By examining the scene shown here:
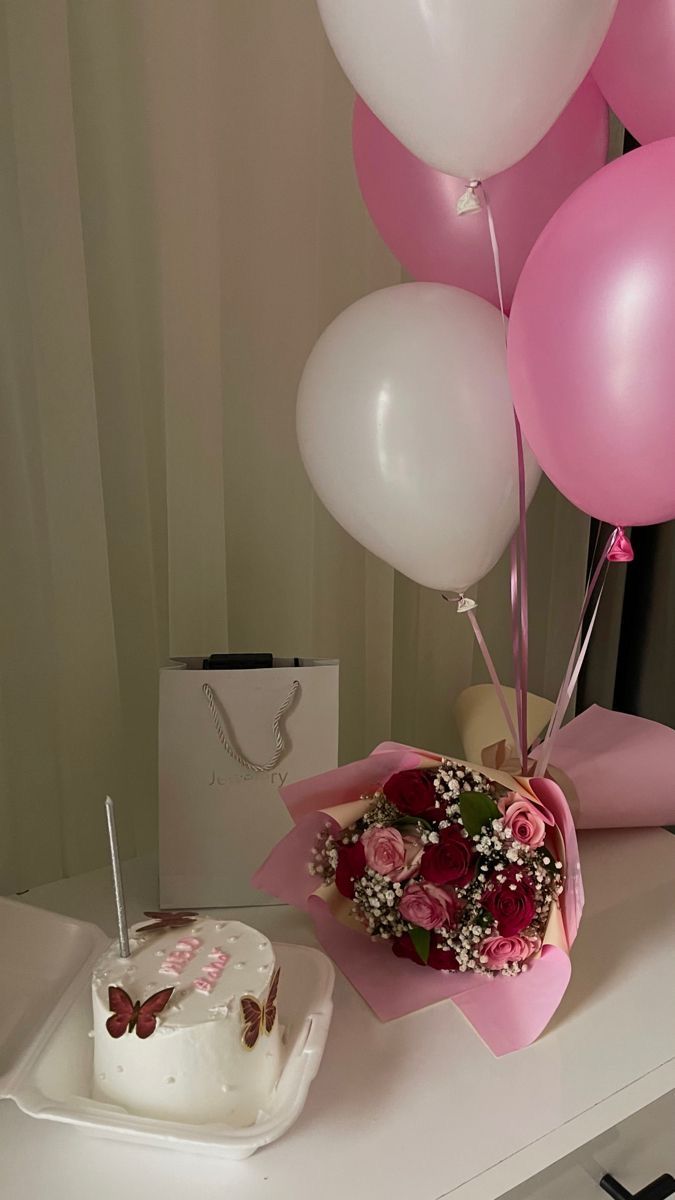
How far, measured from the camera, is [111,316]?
1188mm

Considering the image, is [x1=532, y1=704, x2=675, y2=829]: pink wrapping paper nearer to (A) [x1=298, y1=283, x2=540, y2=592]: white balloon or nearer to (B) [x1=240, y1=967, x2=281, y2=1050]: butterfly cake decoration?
(A) [x1=298, y1=283, x2=540, y2=592]: white balloon

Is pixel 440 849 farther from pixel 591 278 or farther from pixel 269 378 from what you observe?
pixel 269 378

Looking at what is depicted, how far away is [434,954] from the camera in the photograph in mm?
969

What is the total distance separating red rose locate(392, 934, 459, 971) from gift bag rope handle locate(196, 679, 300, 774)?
227mm

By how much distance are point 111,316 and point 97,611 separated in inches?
13.6

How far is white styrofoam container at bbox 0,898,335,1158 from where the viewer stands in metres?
0.75

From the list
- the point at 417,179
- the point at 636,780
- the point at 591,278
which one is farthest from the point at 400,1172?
the point at 417,179

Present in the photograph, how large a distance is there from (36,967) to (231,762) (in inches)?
10.8

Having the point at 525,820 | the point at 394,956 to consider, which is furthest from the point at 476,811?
the point at 394,956

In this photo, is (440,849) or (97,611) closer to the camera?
(440,849)

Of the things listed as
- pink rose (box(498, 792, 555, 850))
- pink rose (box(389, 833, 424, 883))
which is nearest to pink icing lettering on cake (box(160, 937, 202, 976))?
pink rose (box(389, 833, 424, 883))

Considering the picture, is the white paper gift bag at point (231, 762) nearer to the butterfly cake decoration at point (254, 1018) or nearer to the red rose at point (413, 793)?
the red rose at point (413, 793)

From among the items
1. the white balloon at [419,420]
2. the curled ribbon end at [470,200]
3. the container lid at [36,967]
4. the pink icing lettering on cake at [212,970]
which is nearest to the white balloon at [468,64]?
the curled ribbon end at [470,200]

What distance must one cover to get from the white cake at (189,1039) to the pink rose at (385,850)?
17 centimetres
